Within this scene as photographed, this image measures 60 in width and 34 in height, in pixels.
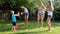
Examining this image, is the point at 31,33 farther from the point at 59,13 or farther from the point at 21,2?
the point at 59,13

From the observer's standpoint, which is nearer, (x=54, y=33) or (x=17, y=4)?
(x=54, y=33)

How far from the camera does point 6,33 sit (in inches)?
385

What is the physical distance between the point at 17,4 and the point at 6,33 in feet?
20.3

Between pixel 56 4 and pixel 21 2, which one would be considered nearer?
pixel 21 2

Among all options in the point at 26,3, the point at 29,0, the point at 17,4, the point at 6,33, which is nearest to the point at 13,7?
the point at 17,4

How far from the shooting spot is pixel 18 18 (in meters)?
18.3

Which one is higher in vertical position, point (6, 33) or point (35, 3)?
point (35, 3)

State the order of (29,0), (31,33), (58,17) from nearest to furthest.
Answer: (31,33) < (29,0) < (58,17)

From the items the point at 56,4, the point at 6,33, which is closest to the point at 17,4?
the point at 56,4

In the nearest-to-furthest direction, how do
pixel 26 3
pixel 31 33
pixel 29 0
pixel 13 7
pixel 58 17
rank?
pixel 31 33 → pixel 29 0 → pixel 26 3 → pixel 13 7 → pixel 58 17

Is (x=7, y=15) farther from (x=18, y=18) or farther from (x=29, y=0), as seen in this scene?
(x=29, y=0)

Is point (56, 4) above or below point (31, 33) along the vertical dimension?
above

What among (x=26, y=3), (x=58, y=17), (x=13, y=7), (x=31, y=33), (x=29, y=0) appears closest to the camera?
(x=31, y=33)

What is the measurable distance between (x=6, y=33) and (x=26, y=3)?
5397 millimetres
